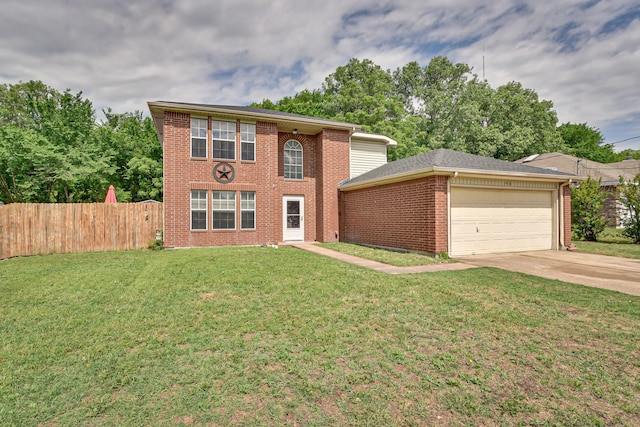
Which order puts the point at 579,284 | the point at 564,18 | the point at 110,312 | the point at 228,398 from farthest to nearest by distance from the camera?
1. the point at 564,18
2. the point at 579,284
3. the point at 110,312
4. the point at 228,398

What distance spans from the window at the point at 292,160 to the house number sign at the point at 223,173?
8.49 ft

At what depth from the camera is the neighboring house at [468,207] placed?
29.9ft

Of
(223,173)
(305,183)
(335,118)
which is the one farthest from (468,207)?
(335,118)

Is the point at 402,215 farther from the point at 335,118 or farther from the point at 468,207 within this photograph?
the point at 335,118

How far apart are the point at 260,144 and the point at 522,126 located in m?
30.2

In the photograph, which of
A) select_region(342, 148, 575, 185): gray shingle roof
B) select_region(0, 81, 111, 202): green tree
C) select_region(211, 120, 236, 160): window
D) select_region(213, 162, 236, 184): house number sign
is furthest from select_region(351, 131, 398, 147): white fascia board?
select_region(0, 81, 111, 202): green tree

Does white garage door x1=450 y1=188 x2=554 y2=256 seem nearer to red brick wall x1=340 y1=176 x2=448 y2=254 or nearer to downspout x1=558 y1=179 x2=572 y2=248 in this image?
downspout x1=558 y1=179 x2=572 y2=248

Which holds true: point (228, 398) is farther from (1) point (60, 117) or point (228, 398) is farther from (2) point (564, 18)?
(1) point (60, 117)

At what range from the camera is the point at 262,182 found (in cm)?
1326

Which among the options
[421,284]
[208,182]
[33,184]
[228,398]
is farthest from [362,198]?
[33,184]

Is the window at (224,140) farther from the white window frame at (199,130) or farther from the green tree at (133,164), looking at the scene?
the green tree at (133,164)

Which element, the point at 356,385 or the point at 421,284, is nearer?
the point at 356,385

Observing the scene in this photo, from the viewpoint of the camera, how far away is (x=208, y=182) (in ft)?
40.9

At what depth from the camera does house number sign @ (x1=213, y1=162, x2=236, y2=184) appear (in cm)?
1259
